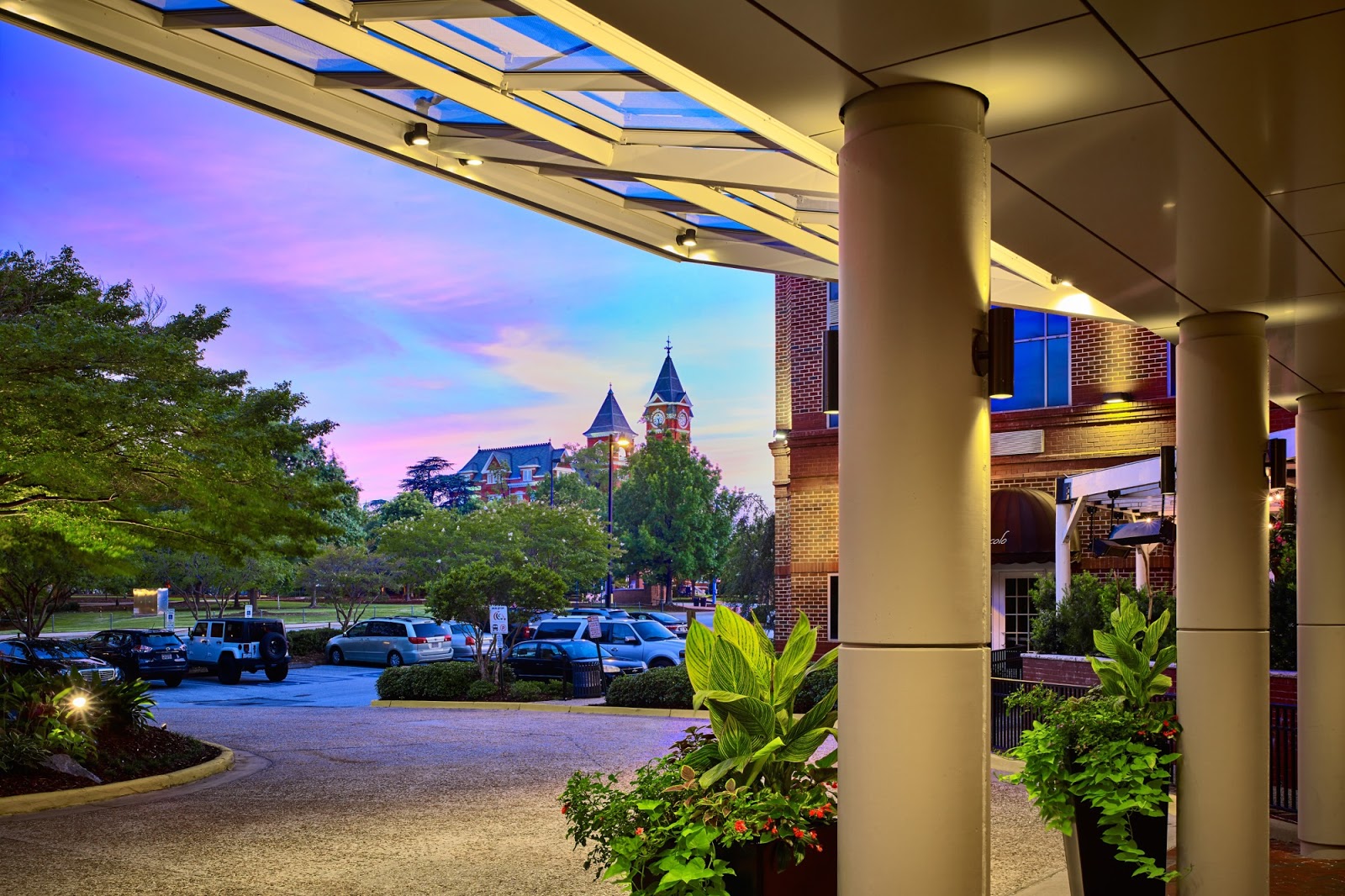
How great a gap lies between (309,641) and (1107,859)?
39668 millimetres

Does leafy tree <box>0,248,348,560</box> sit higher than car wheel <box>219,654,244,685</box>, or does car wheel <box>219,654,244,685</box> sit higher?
leafy tree <box>0,248,348,560</box>

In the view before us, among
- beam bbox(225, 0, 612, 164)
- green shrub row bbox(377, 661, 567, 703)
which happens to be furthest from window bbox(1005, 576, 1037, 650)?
Result: beam bbox(225, 0, 612, 164)

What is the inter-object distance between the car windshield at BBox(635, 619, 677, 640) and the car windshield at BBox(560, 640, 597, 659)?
3.15 m

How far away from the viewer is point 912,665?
4.59m

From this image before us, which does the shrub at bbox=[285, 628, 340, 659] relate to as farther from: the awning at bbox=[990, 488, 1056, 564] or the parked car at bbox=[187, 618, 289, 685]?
the awning at bbox=[990, 488, 1056, 564]

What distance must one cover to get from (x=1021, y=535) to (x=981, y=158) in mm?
20612

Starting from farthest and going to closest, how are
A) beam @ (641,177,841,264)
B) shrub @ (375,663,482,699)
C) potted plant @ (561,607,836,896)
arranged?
shrub @ (375,663,482,699), beam @ (641,177,841,264), potted plant @ (561,607,836,896)

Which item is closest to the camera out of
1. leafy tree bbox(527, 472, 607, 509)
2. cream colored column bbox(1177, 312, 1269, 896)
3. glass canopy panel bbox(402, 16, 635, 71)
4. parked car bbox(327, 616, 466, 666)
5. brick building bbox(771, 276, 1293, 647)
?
glass canopy panel bbox(402, 16, 635, 71)

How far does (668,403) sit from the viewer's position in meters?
141

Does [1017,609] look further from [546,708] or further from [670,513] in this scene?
[670,513]

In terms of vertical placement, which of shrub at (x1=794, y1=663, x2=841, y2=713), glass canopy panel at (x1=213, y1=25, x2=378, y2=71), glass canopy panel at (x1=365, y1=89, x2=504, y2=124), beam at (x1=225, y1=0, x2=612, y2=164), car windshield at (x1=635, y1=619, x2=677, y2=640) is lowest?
shrub at (x1=794, y1=663, x2=841, y2=713)

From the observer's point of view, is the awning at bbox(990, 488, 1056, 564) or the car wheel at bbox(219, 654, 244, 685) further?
the car wheel at bbox(219, 654, 244, 685)

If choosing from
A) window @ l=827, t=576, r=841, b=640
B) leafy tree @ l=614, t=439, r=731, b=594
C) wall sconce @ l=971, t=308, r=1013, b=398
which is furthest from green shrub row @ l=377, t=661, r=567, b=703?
leafy tree @ l=614, t=439, r=731, b=594

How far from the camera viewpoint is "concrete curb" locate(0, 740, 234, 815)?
12062mm
